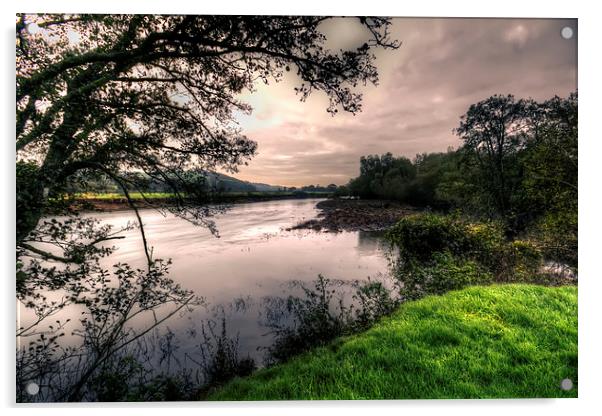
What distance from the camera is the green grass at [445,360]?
6.79ft

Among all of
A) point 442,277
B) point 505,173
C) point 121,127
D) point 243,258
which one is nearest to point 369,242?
point 442,277

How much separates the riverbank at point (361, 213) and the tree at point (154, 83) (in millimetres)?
1608

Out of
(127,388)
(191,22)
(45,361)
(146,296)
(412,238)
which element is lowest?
(127,388)

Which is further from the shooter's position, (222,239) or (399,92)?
(222,239)

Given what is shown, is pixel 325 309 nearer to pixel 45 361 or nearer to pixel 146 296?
pixel 146 296

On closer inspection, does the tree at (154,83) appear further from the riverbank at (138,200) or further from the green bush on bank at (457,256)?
the green bush on bank at (457,256)

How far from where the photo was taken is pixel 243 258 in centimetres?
344

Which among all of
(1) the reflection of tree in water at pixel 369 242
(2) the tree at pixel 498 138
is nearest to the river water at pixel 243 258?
(1) the reflection of tree in water at pixel 369 242

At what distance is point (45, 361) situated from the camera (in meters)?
2.52

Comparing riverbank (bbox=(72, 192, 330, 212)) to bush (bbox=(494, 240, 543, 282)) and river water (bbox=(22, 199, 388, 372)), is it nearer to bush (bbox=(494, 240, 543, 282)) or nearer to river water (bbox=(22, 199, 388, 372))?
river water (bbox=(22, 199, 388, 372))

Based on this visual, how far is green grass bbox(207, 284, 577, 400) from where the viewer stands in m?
2.07

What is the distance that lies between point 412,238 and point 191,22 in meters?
4.73

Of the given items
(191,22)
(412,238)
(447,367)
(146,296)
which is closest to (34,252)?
(146,296)
